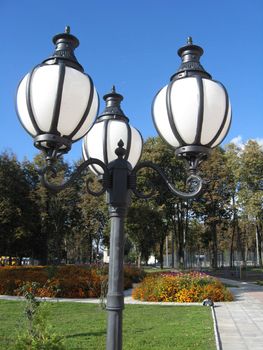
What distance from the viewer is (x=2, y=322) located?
1027 centimetres

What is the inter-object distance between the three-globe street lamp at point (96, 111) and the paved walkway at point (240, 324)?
5.68m

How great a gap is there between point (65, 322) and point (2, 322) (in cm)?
148

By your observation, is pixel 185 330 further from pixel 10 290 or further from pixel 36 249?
pixel 36 249

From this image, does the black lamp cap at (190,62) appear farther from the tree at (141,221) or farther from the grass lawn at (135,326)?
the tree at (141,221)

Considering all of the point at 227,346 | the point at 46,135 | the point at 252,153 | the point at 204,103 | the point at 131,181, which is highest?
the point at 252,153

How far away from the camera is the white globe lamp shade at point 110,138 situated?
3600mm

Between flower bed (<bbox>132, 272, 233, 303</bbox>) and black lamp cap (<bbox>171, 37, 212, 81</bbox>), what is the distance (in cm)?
1381

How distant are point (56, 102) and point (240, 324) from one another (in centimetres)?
923

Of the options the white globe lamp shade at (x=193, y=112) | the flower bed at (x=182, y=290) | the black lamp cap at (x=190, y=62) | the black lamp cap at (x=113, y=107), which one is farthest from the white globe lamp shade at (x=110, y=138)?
the flower bed at (x=182, y=290)

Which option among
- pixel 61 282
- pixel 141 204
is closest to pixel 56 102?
pixel 61 282

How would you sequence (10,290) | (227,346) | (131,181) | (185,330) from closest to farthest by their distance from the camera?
1. (131,181)
2. (227,346)
3. (185,330)
4. (10,290)

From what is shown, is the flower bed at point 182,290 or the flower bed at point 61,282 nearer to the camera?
the flower bed at point 182,290

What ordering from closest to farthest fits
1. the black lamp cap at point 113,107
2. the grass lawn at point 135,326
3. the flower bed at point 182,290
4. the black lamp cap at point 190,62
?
the black lamp cap at point 190,62 < the black lamp cap at point 113,107 < the grass lawn at point 135,326 < the flower bed at point 182,290

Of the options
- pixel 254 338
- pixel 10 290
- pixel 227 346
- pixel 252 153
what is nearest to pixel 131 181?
pixel 227 346
